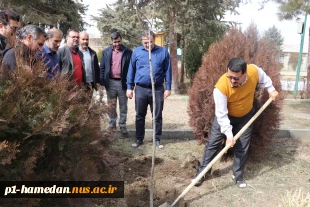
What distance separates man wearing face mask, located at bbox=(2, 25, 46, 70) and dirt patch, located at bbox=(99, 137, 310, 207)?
157cm

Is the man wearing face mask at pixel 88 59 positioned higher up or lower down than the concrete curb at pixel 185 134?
higher up

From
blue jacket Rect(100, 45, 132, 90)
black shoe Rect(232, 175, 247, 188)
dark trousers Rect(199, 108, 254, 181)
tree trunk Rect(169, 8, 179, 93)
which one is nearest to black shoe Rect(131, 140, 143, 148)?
blue jacket Rect(100, 45, 132, 90)

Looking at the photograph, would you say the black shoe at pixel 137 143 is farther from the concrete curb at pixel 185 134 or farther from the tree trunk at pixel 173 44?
the tree trunk at pixel 173 44

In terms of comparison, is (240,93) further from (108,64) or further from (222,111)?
(108,64)

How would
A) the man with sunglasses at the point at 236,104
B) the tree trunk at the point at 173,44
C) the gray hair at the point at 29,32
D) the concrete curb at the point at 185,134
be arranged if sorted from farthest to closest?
the tree trunk at the point at 173,44 < the concrete curb at the point at 185,134 < the man with sunglasses at the point at 236,104 < the gray hair at the point at 29,32

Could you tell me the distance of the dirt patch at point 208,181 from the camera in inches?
117

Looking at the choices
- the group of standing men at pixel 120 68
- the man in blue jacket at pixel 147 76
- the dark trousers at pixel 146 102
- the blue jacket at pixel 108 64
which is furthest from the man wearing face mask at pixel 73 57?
the dark trousers at pixel 146 102

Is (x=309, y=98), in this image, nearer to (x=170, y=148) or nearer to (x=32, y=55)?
(x=170, y=148)

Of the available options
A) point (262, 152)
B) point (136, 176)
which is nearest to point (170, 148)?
point (136, 176)

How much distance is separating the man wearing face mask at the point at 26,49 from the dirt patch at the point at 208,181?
5.16 feet

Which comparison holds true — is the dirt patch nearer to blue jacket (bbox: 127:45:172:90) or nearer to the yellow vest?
the yellow vest

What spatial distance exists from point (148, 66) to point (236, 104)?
5.11 feet

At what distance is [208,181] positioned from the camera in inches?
134

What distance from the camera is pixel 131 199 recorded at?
114 inches
